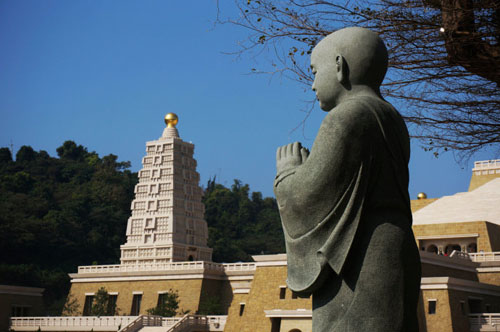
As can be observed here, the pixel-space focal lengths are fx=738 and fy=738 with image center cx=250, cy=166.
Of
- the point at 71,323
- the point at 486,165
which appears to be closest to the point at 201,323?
the point at 71,323

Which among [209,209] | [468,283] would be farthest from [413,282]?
[209,209]

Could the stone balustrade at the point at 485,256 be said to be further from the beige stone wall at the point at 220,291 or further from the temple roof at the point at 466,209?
the beige stone wall at the point at 220,291

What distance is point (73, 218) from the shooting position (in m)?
56.7

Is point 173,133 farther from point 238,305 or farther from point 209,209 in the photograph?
point 209,209

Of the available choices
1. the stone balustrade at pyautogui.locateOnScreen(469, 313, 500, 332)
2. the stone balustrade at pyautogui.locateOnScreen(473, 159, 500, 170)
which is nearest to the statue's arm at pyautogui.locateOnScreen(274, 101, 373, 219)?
the stone balustrade at pyautogui.locateOnScreen(469, 313, 500, 332)

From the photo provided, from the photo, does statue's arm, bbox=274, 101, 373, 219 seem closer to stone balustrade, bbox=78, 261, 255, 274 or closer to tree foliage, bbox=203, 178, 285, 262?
stone balustrade, bbox=78, 261, 255, 274

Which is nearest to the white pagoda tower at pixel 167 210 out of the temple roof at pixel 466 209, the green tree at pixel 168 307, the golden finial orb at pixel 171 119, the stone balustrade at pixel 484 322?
the golden finial orb at pixel 171 119

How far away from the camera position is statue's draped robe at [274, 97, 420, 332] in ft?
12.4

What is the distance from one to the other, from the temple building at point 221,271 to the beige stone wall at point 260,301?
41mm

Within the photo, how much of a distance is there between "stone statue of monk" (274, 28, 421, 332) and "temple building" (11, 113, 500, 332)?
2008cm

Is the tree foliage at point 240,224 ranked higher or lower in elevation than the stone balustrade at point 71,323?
higher

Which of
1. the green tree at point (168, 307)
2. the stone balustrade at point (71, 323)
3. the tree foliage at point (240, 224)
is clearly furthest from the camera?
the tree foliage at point (240, 224)

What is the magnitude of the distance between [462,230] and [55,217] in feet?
109

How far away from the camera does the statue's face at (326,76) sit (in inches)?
162
